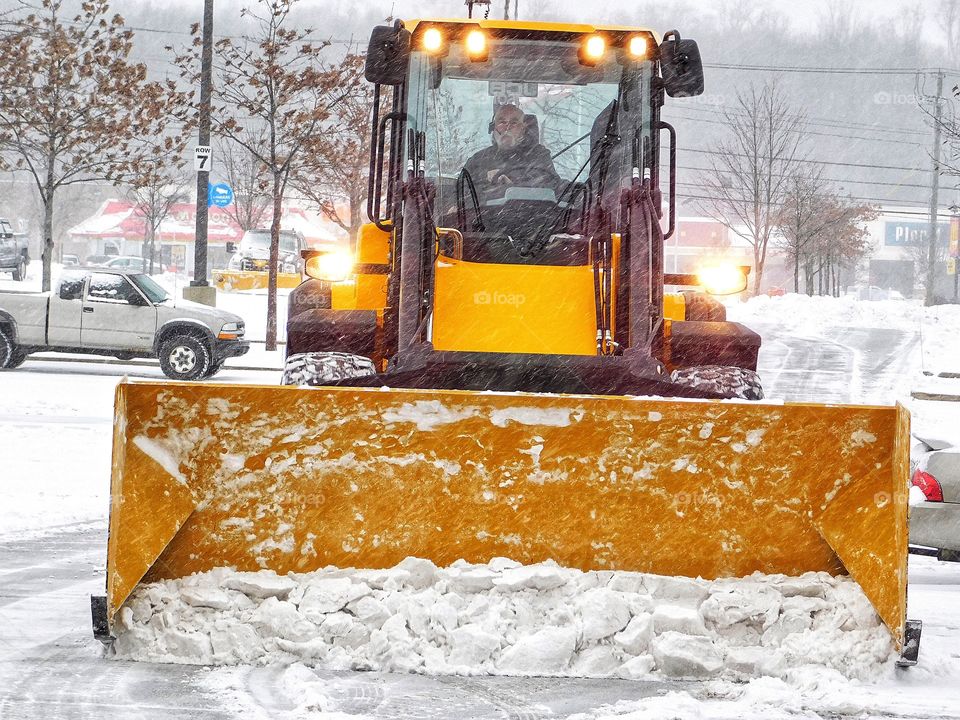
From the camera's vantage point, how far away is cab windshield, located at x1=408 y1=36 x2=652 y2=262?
6324 millimetres

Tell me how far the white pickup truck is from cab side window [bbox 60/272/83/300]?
1 centimetres

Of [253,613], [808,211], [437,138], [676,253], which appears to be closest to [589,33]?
[437,138]

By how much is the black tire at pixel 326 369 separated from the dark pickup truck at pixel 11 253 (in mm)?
34358

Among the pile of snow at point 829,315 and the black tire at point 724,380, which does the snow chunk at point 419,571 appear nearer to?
the black tire at point 724,380

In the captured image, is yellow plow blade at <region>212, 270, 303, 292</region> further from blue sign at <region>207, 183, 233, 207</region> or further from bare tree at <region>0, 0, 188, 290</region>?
blue sign at <region>207, 183, 233, 207</region>

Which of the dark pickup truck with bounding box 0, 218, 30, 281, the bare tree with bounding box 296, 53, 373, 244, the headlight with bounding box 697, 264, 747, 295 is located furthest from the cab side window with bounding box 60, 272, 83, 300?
the dark pickup truck with bounding box 0, 218, 30, 281

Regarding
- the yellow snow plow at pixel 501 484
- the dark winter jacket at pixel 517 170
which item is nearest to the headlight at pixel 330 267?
the dark winter jacket at pixel 517 170

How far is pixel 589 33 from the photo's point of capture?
6.40 metres

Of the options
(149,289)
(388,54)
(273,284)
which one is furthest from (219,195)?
(388,54)

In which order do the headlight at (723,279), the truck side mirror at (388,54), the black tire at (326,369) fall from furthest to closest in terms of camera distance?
the headlight at (723,279) < the truck side mirror at (388,54) < the black tire at (326,369)

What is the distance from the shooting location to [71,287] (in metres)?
17.0

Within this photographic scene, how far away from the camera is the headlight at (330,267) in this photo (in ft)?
22.5

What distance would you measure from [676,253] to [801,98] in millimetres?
73582

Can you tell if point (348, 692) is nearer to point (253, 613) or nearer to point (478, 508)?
point (253, 613)
